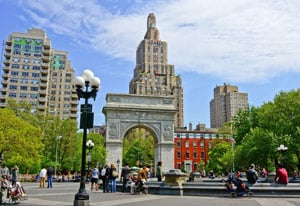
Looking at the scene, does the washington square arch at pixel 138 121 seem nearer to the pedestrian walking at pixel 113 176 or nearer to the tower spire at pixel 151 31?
the pedestrian walking at pixel 113 176

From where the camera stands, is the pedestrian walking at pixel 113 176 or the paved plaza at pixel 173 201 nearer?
the paved plaza at pixel 173 201

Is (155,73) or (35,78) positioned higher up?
(155,73)

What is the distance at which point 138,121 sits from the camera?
4088 centimetres

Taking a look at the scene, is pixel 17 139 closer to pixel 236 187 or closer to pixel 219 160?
pixel 236 187

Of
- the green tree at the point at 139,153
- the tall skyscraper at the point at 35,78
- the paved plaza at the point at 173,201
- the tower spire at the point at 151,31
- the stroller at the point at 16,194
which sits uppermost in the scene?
the tower spire at the point at 151,31

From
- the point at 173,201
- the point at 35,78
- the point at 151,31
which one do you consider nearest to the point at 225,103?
the point at 151,31

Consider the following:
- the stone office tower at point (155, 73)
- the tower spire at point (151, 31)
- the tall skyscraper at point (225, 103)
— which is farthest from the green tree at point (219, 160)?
the tall skyscraper at point (225, 103)

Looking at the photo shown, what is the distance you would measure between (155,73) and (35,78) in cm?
4223

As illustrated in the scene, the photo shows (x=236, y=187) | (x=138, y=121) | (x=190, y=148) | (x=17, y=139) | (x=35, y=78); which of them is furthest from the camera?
(x=35, y=78)

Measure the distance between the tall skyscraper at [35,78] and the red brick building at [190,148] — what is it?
31.8 m

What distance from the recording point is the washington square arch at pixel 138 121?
39.9m

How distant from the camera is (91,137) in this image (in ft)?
185

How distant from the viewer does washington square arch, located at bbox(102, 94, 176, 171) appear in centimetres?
3988

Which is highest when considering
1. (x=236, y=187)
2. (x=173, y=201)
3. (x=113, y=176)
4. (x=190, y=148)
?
(x=190, y=148)
